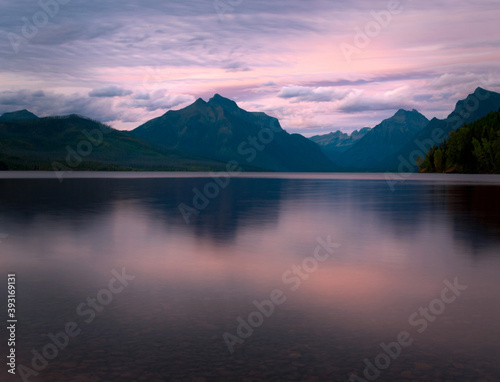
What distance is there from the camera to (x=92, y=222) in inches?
1355

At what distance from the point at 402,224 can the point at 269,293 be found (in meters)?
22.3

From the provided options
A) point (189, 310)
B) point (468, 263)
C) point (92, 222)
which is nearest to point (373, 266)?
point (468, 263)

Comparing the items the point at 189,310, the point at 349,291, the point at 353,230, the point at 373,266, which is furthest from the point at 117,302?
the point at 353,230

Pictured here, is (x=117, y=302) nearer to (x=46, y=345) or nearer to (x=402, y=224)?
(x=46, y=345)

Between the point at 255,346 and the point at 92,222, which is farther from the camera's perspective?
the point at 92,222

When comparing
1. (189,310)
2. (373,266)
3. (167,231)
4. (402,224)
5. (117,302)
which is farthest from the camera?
(402,224)

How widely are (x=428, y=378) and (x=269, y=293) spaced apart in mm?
6584

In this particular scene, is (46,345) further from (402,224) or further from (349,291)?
(402,224)

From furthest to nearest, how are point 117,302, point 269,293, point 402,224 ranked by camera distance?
point 402,224 → point 269,293 → point 117,302

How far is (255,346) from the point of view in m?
10.2

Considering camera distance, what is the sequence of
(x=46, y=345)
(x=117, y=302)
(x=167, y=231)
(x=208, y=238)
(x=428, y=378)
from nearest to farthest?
(x=428, y=378)
(x=46, y=345)
(x=117, y=302)
(x=208, y=238)
(x=167, y=231)

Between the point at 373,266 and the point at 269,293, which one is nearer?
the point at 269,293

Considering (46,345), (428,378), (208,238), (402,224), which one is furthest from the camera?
(402,224)

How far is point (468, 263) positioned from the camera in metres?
19.7
